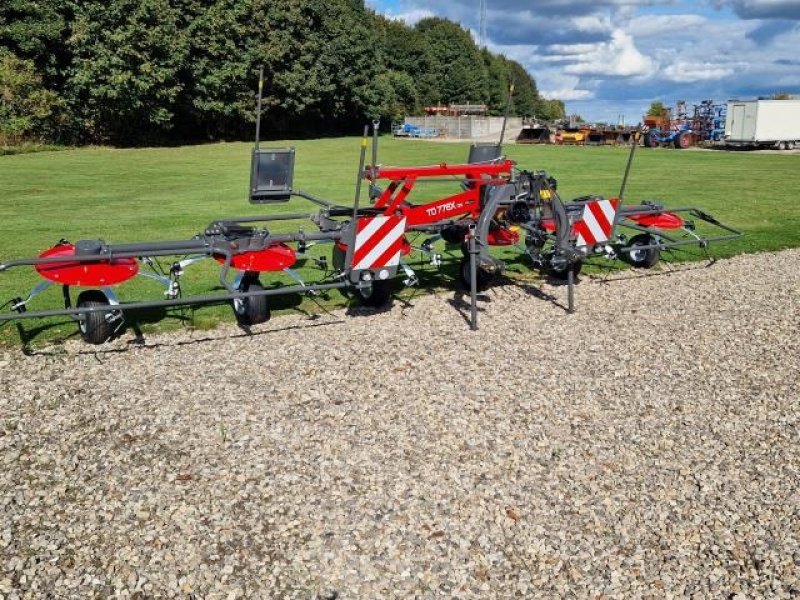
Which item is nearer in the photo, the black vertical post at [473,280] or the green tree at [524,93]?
the black vertical post at [473,280]

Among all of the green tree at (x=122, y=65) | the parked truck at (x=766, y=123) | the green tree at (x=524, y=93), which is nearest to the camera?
the green tree at (x=122, y=65)

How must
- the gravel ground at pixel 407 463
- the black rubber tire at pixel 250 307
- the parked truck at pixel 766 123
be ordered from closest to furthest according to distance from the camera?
the gravel ground at pixel 407 463 < the black rubber tire at pixel 250 307 < the parked truck at pixel 766 123

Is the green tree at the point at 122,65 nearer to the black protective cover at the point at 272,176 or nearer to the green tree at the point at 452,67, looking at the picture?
the black protective cover at the point at 272,176

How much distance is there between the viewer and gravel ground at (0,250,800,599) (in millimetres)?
4105

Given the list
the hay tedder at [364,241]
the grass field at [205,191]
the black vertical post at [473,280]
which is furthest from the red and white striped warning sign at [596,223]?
the grass field at [205,191]

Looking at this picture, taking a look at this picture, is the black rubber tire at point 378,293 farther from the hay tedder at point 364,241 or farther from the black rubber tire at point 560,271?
the black rubber tire at point 560,271

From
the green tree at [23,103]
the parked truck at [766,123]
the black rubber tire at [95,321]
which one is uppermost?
the parked truck at [766,123]

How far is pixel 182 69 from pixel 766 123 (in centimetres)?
3510

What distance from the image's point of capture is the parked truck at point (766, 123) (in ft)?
148

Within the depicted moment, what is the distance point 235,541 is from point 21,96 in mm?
41921

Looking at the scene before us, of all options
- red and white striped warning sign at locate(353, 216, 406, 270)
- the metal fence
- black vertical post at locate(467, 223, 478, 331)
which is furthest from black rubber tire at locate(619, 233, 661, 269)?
the metal fence

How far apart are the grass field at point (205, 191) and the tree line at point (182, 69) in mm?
3268

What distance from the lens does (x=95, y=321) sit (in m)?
7.52

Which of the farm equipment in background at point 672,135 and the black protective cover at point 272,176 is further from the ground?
the farm equipment in background at point 672,135
